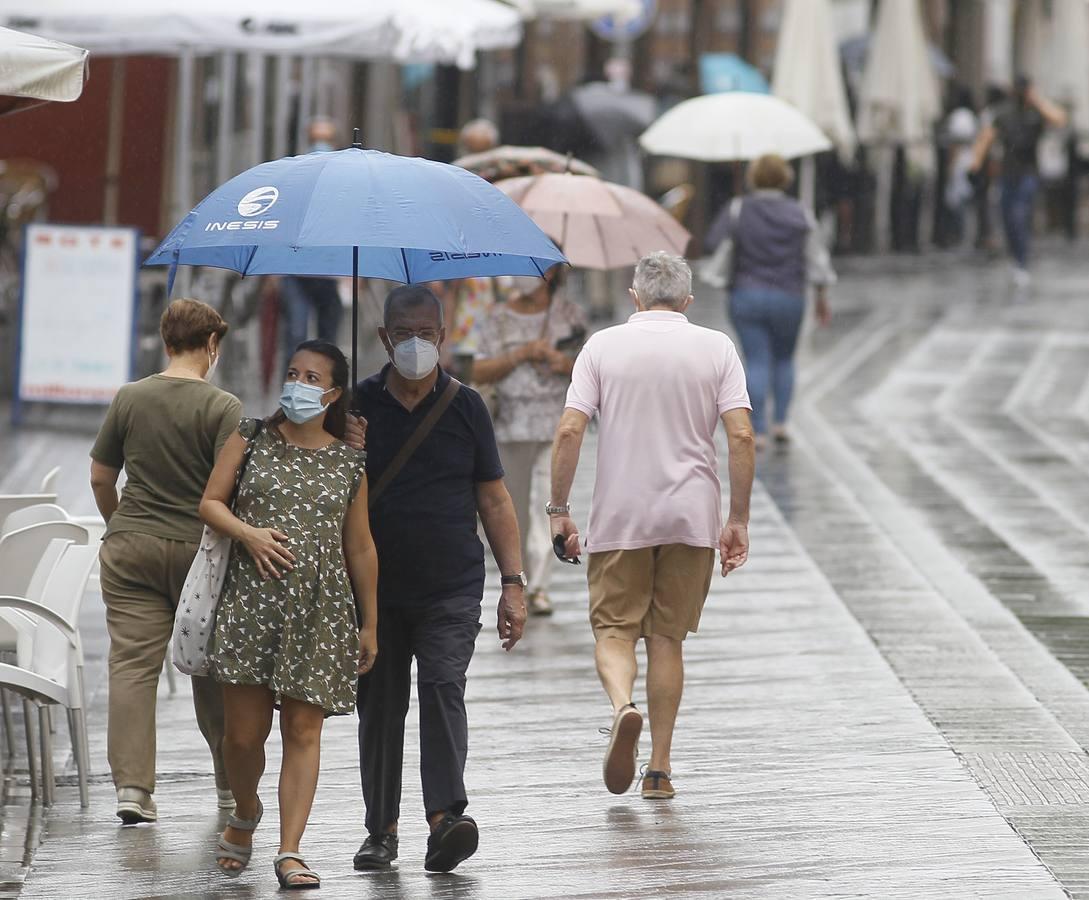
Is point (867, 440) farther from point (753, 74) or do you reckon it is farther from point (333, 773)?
point (753, 74)

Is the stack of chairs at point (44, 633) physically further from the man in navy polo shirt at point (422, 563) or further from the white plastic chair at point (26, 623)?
the man in navy polo shirt at point (422, 563)

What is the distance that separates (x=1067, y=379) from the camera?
19.8 m

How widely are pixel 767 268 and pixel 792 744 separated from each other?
7336 mm

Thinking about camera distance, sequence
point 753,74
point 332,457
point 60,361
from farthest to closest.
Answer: point 753,74
point 60,361
point 332,457

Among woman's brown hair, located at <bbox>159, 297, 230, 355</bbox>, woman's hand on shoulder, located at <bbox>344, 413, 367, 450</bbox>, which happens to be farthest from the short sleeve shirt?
woman's hand on shoulder, located at <bbox>344, 413, 367, 450</bbox>

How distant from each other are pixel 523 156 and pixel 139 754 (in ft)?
18.0

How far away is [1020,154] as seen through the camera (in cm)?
2655

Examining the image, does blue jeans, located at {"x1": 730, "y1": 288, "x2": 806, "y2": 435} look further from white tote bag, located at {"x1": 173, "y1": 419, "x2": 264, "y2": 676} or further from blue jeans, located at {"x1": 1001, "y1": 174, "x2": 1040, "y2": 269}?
blue jeans, located at {"x1": 1001, "y1": 174, "x2": 1040, "y2": 269}

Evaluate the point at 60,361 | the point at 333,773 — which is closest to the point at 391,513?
the point at 333,773

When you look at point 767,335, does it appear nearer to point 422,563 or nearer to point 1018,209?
point 422,563

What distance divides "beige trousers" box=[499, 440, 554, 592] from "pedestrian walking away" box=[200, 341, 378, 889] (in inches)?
154

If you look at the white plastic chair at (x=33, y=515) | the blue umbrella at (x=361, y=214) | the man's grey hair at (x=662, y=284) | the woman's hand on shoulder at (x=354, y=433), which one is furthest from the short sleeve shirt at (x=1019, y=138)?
the woman's hand on shoulder at (x=354, y=433)

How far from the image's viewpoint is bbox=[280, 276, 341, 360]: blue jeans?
16.2 meters

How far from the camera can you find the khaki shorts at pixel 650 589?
7426 mm
